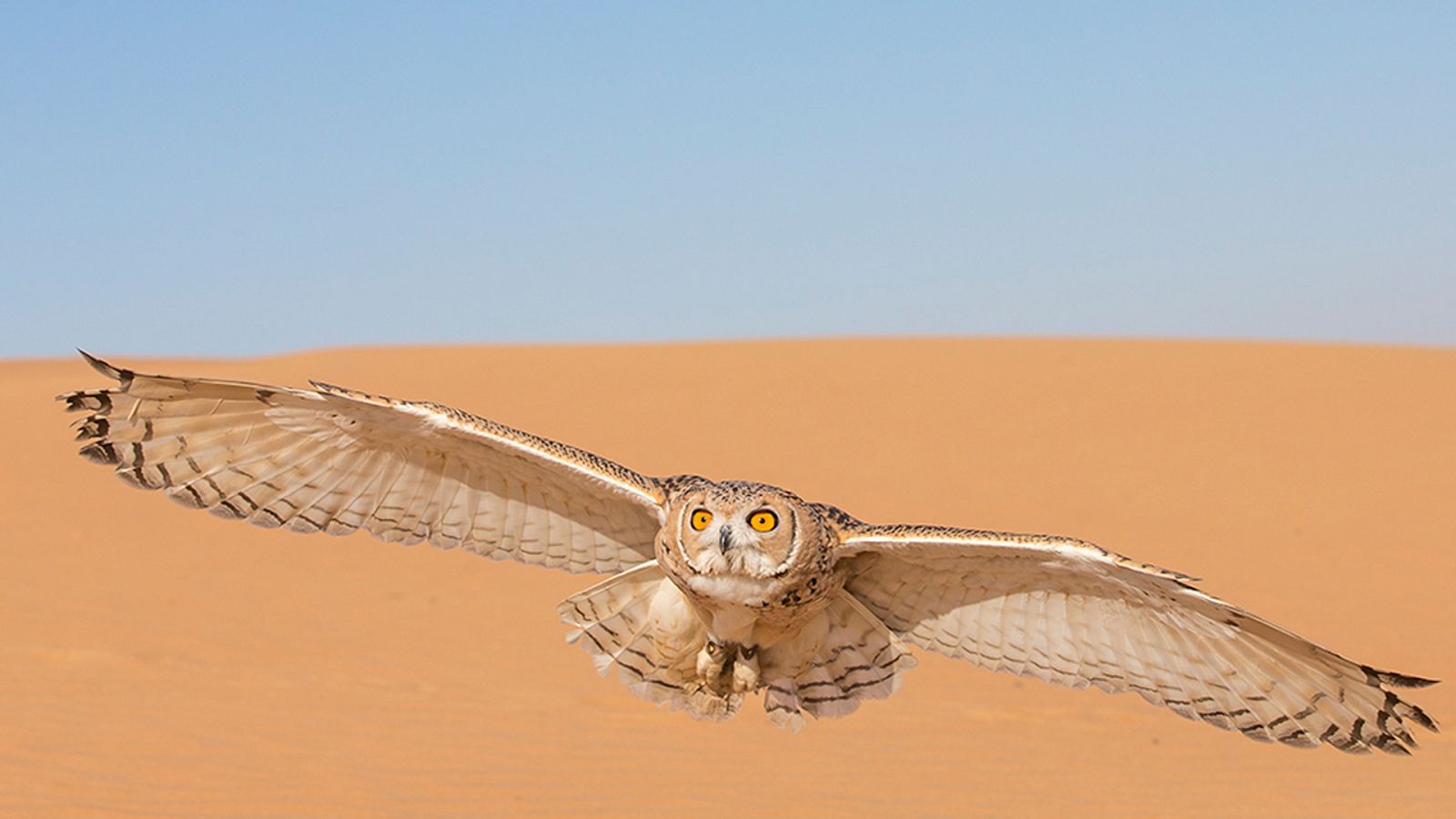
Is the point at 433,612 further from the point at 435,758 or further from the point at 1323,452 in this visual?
the point at 1323,452

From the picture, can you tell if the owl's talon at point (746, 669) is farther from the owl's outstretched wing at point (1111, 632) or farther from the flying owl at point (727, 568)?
the owl's outstretched wing at point (1111, 632)

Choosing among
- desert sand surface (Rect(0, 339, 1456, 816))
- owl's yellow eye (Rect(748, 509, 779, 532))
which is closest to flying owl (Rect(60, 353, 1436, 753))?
owl's yellow eye (Rect(748, 509, 779, 532))

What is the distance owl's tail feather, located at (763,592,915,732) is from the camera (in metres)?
5.50

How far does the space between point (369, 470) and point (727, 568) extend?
1.48m

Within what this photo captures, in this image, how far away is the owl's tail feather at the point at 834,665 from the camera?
550cm

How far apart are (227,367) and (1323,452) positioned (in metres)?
26.2

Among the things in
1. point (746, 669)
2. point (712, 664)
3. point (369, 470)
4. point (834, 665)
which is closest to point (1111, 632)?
point (834, 665)

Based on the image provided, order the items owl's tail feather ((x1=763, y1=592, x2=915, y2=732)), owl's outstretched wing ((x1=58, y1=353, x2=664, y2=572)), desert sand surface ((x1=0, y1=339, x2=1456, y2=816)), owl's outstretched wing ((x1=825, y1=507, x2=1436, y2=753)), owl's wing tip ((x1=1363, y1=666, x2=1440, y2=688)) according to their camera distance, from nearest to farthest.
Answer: owl's wing tip ((x1=1363, y1=666, x2=1440, y2=688)), owl's outstretched wing ((x1=825, y1=507, x2=1436, y2=753)), owl's outstretched wing ((x1=58, y1=353, x2=664, y2=572)), owl's tail feather ((x1=763, y1=592, x2=915, y2=732)), desert sand surface ((x1=0, y1=339, x2=1456, y2=816))

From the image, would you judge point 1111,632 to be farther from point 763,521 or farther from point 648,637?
point 648,637

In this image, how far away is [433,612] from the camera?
1477 cm

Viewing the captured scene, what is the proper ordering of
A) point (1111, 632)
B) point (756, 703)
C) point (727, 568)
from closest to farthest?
point (727, 568) < point (1111, 632) < point (756, 703)

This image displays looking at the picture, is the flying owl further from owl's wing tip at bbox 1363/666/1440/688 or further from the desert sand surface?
the desert sand surface

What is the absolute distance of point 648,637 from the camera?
550 centimetres

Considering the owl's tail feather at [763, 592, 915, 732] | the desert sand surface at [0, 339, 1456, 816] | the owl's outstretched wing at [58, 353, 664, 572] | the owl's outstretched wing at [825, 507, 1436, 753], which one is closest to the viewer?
the owl's outstretched wing at [825, 507, 1436, 753]
